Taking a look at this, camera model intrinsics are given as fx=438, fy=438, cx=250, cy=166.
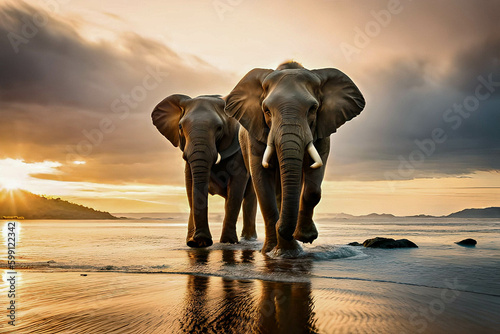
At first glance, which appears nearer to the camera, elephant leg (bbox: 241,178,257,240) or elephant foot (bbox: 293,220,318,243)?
elephant foot (bbox: 293,220,318,243)

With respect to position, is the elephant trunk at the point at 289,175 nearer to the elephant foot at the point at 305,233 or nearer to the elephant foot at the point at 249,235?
the elephant foot at the point at 305,233

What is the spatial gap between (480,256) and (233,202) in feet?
25.9

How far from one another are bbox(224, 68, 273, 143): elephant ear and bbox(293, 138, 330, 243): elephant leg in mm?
1469

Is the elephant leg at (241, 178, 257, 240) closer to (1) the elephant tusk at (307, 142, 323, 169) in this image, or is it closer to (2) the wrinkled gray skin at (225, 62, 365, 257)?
(2) the wrinkled gray skin at (225, 62, 365, 257)

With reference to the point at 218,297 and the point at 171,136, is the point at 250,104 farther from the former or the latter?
the point at 218,297

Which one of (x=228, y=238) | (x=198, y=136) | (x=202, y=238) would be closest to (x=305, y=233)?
(x=202, y=238)

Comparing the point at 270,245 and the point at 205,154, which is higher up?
the point at 205,154

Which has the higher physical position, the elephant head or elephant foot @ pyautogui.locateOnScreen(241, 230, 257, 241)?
the elephant head

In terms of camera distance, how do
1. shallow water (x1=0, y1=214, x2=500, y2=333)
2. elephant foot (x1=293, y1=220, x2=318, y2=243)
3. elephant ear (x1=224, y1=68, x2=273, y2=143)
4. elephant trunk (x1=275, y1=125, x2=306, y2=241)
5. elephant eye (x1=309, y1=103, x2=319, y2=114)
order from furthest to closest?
elephant ear (x1=224, y1=68, x2=273, y2=143) < elephant foot (x1=293, y1=220, x2=318, y2=243) < elephant eye (x1=309, y1=103, x2=319, y2=114) < elephant trunk (x1=275, y1=125, x2=306, y2=241) < shallow water (x1=0, y1=214, x2=500, y2=333)

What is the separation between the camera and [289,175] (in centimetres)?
954

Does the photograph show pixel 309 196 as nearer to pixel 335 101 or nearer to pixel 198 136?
pixel 335 101

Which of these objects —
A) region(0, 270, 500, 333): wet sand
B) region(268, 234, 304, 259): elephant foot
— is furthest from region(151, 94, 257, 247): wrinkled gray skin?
region(0, 270, 500, 333): wet sand

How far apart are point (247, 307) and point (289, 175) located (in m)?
4.85

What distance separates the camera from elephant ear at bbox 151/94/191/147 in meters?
16.0
